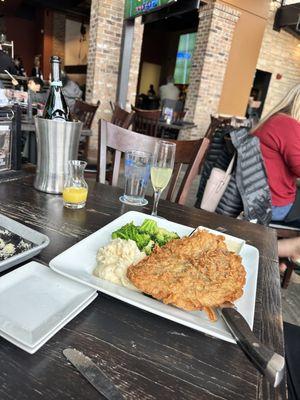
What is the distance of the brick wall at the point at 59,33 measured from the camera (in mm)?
9461

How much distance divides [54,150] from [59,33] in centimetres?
1045

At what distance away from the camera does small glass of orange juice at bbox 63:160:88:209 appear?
957mm

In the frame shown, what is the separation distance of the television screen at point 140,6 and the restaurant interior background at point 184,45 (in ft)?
0.11

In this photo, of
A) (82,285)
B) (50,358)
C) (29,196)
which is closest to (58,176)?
→ (29,196)

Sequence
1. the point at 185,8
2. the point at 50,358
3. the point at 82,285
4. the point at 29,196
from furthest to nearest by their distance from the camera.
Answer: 1. the point at 185,8
2. the point at 29,196
3. the point at 82,285
4. the point at 50,358

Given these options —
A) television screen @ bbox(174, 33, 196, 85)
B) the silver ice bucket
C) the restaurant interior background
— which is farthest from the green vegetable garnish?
television screen @ bbox(174, 33, 196, 85)

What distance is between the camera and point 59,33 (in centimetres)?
966

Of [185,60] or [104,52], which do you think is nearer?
[104,52]

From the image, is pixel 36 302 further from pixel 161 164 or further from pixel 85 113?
pixel 85 113

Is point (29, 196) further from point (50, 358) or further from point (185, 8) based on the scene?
point (185, 8)

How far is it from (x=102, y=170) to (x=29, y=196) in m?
0.56

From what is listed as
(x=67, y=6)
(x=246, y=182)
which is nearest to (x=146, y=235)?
(x=246, y=182)

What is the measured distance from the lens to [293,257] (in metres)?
1.82

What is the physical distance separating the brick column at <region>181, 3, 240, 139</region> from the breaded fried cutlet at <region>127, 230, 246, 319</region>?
19.5 ft
